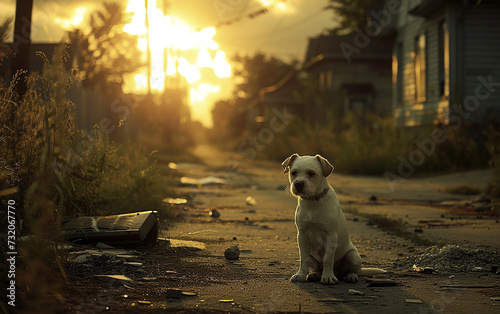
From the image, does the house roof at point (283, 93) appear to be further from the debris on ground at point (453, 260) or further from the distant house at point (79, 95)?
the debris on ground at point (453, 260)

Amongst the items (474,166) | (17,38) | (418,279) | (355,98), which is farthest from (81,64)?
(355,98)

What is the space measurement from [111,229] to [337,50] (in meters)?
34.7

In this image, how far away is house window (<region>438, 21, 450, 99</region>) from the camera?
20.2m

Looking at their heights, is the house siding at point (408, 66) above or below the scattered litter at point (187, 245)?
above

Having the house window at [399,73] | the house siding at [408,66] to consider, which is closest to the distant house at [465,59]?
the house siding at [408,66]

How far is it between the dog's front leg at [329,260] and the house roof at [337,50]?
30983 mm

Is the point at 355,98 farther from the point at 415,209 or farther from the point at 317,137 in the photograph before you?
the point at 415,209

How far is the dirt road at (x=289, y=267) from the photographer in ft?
14.7

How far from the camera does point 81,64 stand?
58.9ft

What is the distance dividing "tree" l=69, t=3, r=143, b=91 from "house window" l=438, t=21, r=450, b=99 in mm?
9944

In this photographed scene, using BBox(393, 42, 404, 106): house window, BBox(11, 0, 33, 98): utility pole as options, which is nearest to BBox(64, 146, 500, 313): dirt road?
BBox(11, 0, 33, 98): utility pole

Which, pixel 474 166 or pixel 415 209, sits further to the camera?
pixel 474 166

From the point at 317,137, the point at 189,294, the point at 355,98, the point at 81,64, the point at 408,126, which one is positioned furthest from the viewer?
the point at 355,98

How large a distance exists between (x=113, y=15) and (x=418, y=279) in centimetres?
1514
